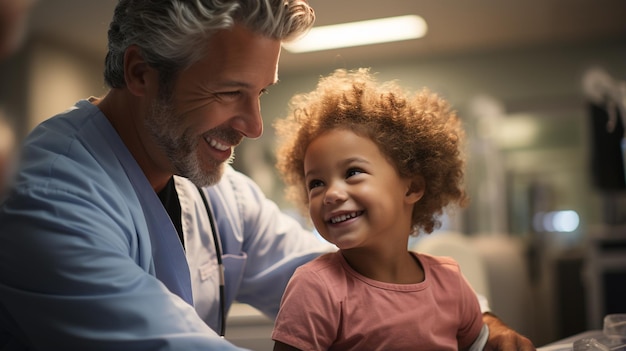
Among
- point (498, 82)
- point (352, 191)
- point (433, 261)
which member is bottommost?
point (433, 261)

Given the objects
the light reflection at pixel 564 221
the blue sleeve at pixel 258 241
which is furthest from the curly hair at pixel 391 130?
the light reflection at pixel 564 221

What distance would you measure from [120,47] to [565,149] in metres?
8.37

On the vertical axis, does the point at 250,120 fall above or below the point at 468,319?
above

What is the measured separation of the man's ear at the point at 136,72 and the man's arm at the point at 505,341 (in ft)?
2.31

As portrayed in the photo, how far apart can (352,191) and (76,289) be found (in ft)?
1.32

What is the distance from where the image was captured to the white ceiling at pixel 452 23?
4.17 metres

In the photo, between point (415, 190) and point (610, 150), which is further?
point (610, 150)

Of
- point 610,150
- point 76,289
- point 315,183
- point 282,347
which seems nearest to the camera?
point 76,289

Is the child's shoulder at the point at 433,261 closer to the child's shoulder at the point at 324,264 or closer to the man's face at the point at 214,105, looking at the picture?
the child's shoulder at the point at 324,264

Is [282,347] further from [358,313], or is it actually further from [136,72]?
[136,72]

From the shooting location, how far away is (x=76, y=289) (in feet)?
2.54

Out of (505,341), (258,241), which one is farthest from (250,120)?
(505,341)

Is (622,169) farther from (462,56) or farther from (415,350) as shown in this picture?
(462,56)

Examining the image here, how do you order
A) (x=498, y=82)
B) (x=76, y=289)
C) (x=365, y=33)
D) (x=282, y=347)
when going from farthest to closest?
1. (x=498, y=82)
2. (x=365, y=33)
3. (x=282, y=347)
4. (x=76, y=289)
